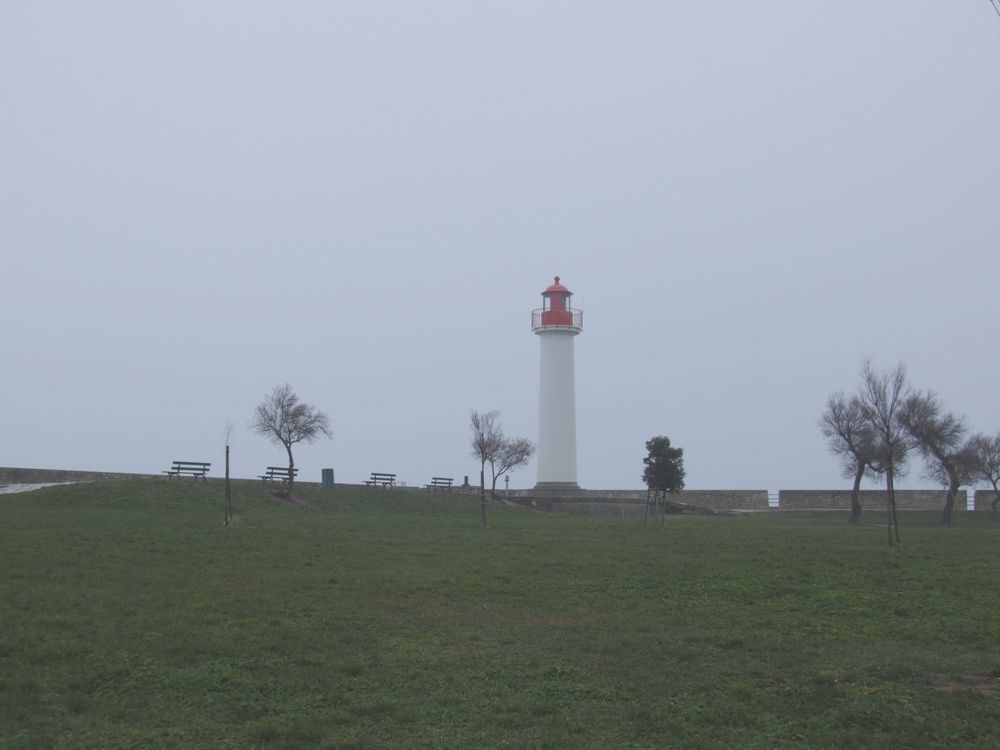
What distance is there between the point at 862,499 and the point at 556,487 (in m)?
25.2

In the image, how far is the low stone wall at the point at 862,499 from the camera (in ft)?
227

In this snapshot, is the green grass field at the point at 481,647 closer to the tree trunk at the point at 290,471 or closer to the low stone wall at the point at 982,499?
the tree trunk at the point at 290,471

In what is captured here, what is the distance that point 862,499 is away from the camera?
7181 centimetres

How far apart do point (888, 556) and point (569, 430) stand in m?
37.7

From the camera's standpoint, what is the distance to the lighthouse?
61.6 metres

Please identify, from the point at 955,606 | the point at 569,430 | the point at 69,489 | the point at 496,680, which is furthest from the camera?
the point at 569,430

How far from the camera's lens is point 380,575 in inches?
760

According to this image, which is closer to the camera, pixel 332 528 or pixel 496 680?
pixel 496 680

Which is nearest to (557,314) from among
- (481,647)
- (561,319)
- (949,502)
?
(561,319)

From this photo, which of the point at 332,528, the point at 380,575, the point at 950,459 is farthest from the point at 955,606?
the point at 950,459

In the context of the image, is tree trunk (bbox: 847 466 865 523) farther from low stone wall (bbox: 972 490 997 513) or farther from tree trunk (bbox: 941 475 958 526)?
low stone wall (bbox: 972 490 997 513)

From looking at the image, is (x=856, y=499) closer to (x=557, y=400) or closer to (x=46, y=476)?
(x=557, y=400)

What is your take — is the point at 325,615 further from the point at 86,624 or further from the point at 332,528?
the point at 332,528

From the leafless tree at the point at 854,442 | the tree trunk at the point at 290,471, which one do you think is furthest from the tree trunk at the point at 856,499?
the tree trunk at the point at 290,471
